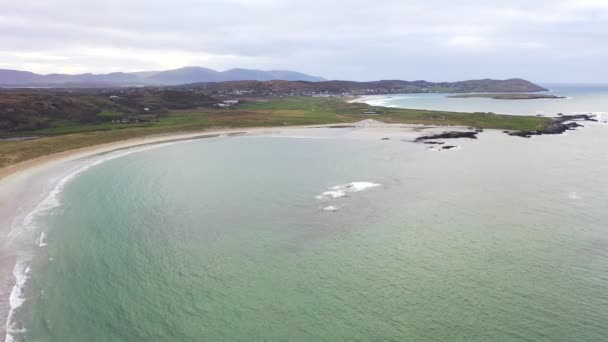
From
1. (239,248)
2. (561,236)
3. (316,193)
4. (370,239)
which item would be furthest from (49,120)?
(561,236)

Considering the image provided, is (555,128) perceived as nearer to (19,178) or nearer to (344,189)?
(344,189)

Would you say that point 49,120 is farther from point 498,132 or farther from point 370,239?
point 498,132

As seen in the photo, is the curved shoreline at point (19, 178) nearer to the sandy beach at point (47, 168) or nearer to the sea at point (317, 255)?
the sandy beach at point (47, 168)

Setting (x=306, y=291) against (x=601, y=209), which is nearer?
(x=306, y=291)

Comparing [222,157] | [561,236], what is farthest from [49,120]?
[561,236]

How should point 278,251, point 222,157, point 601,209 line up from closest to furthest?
1. point 278,251
2. point 601,209
3. point 222,157

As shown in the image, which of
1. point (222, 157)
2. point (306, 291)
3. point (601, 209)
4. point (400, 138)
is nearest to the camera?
point (306, 291)

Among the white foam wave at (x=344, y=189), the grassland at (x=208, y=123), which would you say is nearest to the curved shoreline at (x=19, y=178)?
the grassland at (x=208, y=123)

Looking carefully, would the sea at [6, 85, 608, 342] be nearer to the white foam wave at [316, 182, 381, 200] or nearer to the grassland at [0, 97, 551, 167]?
the white foam wave at [316, 182, 381, 200]

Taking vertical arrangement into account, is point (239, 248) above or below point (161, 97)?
below
